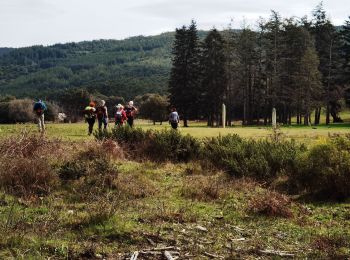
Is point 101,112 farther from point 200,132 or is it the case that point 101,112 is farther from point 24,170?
point 24,170

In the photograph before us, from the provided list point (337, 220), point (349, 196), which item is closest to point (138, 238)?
point (337, 220)

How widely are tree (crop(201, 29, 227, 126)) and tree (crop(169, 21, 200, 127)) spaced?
117 cm

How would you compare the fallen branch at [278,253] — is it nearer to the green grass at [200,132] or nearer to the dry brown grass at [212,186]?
the dry brown grass at [212,186]

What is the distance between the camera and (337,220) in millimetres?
10984

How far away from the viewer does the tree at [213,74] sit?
2418 inches

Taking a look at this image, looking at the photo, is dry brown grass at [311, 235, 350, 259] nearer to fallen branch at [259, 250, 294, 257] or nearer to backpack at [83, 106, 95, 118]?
fallen branch at [259, 250, 294, 257]

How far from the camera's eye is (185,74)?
200 feet

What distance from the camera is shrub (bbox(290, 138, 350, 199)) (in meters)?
13.2

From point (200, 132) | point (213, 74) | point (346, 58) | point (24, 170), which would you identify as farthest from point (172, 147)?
point (346, 58)

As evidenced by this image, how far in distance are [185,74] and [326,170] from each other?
48.3 metres

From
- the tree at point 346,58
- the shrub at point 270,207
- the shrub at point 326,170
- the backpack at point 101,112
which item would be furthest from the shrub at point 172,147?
the tree at point 346,58

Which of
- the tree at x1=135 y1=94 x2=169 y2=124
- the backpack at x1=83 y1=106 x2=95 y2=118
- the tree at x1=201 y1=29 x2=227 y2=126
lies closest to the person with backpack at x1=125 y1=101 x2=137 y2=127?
the backpack at x1=83 y1=106 x2=95 y2=118

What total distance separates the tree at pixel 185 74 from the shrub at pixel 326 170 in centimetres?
4481

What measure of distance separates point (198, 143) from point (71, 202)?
A: 879cm
